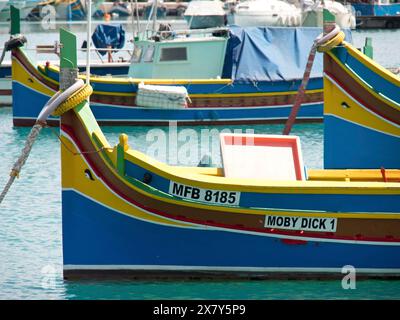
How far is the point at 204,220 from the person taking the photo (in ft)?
46.9

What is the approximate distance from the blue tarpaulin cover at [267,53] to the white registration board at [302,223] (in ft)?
55.0

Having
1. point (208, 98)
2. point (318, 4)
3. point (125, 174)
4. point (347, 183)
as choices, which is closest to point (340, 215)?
point (347, 183)

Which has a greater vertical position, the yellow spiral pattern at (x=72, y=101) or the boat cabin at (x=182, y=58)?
the yellow spiral pattern at (x=72, y=101)

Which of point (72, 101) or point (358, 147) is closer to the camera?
point (72, 101)

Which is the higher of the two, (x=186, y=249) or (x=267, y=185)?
(x=267, y=185)

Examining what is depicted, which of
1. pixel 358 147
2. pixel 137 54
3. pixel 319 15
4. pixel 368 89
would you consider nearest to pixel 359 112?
pixel 368 89

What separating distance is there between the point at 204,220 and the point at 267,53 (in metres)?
17.0

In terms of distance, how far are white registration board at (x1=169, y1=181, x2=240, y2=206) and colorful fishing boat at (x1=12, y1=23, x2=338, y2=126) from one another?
16831 millimetres

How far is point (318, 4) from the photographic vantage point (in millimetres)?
45750

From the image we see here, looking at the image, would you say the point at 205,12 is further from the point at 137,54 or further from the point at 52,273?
the point at 52,273

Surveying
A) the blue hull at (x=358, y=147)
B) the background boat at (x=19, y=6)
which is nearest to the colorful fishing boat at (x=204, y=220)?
the blue hull at (x=358, y=147)

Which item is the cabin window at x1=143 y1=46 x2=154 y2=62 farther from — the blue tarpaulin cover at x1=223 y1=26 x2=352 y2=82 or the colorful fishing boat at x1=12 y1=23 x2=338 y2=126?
the blue tarpaulin cover at x1=223 y1=26 x2=352 y2=82

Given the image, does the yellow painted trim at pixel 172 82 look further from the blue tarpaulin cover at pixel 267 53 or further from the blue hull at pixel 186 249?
the blue hull at pixel 186 249

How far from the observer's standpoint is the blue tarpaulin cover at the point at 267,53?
3073cm
